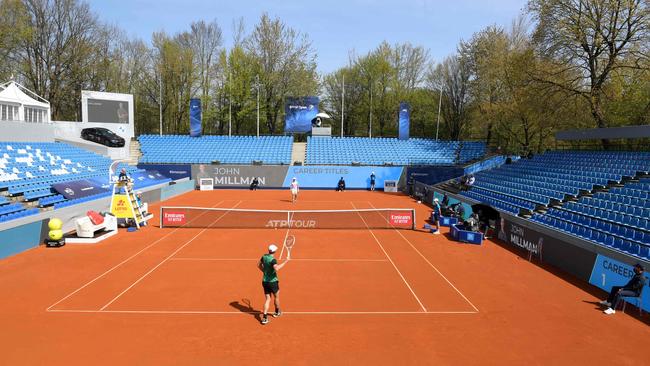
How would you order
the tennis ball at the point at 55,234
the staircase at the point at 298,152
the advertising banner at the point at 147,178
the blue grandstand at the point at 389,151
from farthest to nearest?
1. the staircase at the point at 298,152
2. the blue grandstand at the point at 389,151
3. the advertising banner at the point at 147,178
4. the tennis ball at the point at 55,234

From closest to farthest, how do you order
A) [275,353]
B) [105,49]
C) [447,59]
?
[275,353], [105,49], [447,59]

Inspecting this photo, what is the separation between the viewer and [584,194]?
2052 cm

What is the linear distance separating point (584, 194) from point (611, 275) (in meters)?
9.69

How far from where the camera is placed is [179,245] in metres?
17.3

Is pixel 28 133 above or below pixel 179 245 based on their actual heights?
above

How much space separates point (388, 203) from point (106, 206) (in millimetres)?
20040

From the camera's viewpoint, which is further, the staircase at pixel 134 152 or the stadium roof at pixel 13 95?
the staircase at pixel 134 152

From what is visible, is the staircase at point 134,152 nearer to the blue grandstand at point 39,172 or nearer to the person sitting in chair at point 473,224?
the blue grandstand at point 39,172

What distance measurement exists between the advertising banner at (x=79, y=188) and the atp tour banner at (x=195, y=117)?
63.6 ft

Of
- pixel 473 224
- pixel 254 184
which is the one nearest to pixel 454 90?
pixel 254 184

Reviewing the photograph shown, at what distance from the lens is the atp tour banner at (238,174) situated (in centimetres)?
3912

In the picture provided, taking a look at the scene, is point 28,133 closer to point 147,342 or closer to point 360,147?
point 147,342

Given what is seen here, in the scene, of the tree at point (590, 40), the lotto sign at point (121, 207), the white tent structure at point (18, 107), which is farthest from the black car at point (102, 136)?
the tree at point (590, 40)

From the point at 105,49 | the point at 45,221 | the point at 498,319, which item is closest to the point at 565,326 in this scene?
the point at 498,319
